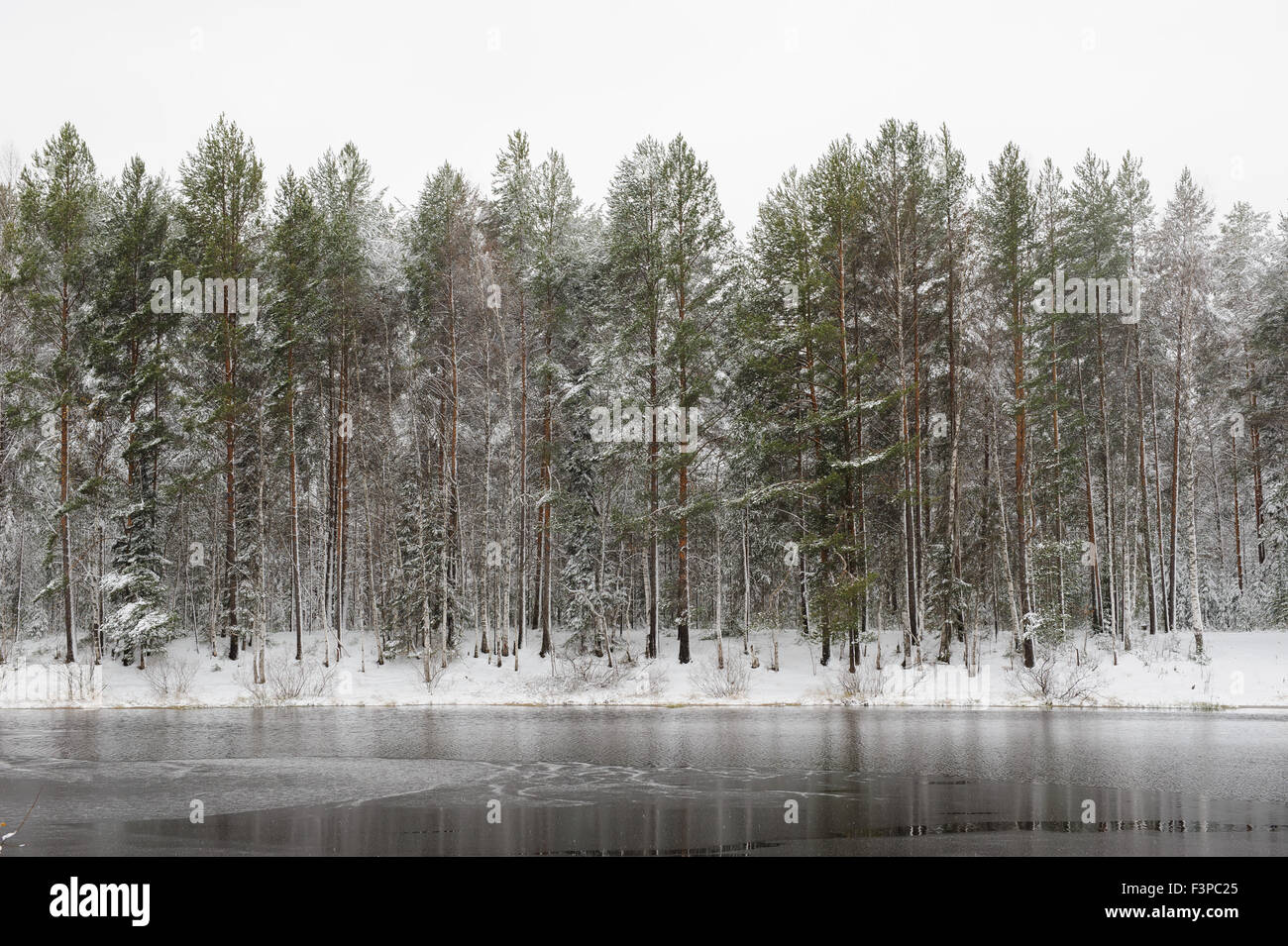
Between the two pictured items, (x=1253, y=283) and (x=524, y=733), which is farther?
(x=1253, y=283)

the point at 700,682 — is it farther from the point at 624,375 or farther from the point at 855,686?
the point at 624,375

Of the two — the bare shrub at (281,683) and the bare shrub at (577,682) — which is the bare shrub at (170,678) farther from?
the bare shrub at (577,682)

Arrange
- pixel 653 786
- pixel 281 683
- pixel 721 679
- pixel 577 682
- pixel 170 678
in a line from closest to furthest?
pixel 653 786, pixel 281 683, pixel 577 682, pixel 721 679, pixel 170 678

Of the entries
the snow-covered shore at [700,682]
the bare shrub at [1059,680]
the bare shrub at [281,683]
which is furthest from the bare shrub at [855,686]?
the bare shrub at [281,683]

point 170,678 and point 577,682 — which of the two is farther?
point 170,678

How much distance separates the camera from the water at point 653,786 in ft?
27.2

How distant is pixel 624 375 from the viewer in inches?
1100

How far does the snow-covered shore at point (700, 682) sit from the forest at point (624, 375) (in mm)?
951

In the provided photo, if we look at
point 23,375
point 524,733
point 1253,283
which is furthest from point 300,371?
point 1253,283

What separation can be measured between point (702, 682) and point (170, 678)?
15.4 meters

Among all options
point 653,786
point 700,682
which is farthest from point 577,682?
point 653,786
